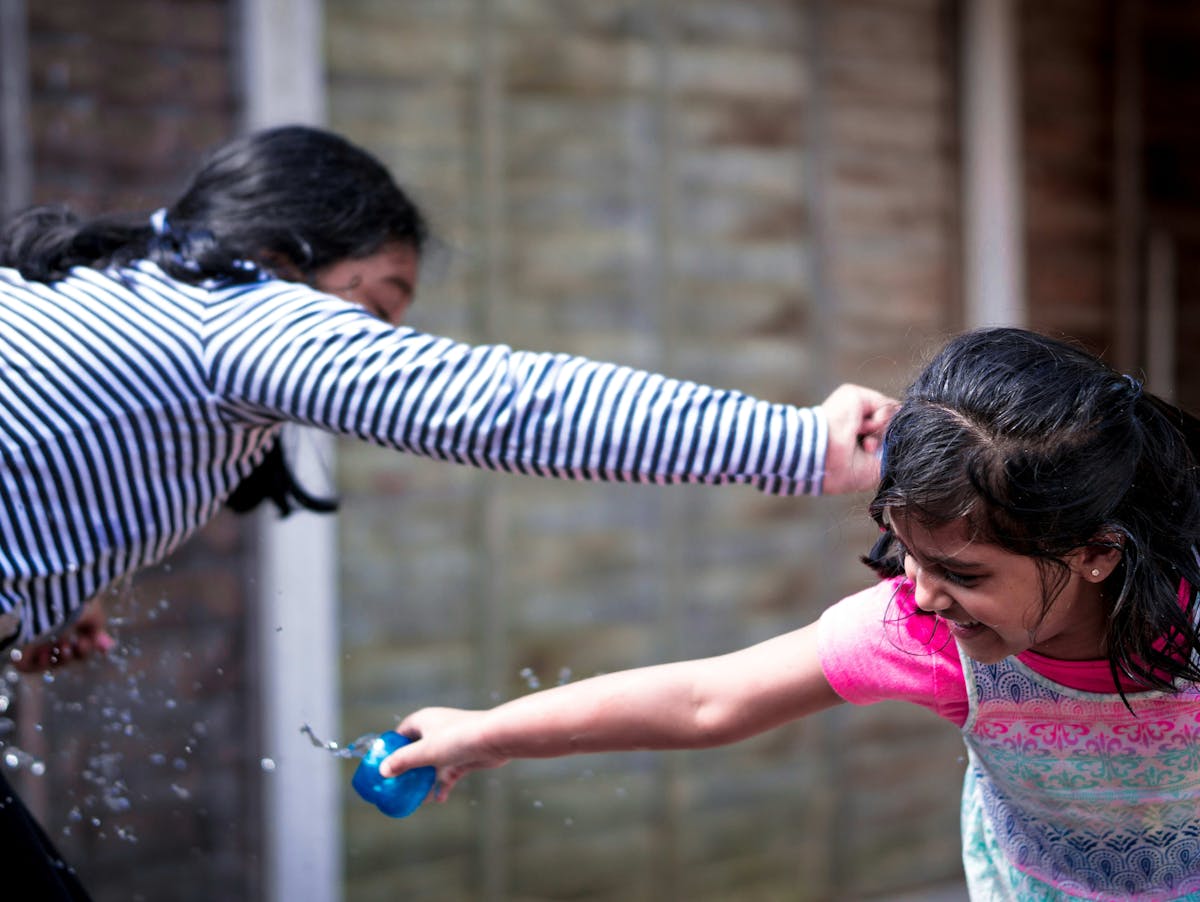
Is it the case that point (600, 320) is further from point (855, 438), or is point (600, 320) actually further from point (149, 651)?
point (855, 438)

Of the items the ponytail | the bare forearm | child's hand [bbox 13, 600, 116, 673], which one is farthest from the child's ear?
child's hand [bbox 13, 600, 116, 673]

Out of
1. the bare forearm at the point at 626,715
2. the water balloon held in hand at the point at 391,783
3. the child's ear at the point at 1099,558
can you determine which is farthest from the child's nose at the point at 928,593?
the water balloon held in hand at the point at 391,783

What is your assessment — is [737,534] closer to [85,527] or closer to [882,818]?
[882,818]

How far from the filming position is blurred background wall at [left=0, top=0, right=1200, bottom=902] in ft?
11.5

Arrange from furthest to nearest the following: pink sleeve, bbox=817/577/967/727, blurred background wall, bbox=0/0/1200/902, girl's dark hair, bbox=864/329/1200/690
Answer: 1. blurred background wall, bbox=0/0/1200/902
2. pink sleeve, bbox=817/577/967/727
3. girl's dark hair, bbox=864/329/1200/690

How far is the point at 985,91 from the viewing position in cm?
478

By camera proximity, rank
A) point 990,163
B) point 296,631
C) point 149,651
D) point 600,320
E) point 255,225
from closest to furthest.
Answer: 1. point 255,225
2. point 149,651
3. point 296,631
4. point 600,320
5. point 990,163

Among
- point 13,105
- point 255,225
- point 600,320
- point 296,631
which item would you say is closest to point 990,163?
point 600,320

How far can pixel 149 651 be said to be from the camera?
3.49 metres

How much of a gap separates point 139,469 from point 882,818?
11.0ft

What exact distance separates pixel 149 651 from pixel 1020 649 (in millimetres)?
2479

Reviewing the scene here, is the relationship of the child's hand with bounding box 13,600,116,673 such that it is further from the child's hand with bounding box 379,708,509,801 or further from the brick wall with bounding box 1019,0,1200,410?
the brick wall with bounding box 1019,0,1200,410

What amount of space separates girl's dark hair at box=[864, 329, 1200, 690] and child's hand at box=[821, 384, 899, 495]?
0.49ft

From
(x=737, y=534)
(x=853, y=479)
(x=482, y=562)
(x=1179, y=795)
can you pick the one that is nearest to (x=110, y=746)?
(x=482, y=562)
